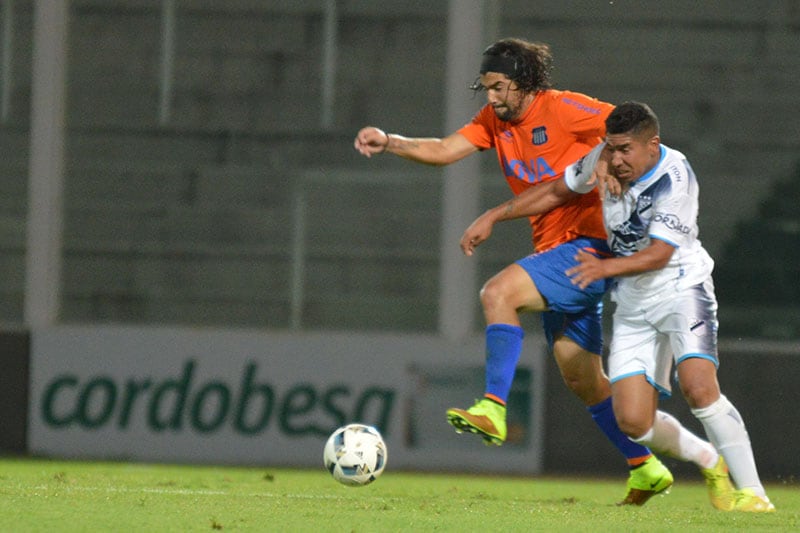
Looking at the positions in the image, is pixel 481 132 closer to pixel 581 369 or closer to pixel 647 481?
pixel 581 369

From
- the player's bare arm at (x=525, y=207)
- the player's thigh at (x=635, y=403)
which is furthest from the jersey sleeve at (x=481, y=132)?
the player's thigh at (x=635, y=403)

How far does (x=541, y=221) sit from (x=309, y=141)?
176 inches

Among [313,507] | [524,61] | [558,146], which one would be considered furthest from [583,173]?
[313,507]

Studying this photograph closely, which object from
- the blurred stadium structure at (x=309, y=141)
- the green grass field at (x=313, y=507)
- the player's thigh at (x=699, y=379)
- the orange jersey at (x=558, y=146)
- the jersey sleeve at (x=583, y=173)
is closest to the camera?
the green grass field at (x=313, y=507)

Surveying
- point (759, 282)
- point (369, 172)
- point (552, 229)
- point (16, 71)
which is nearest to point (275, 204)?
point (369, 172)

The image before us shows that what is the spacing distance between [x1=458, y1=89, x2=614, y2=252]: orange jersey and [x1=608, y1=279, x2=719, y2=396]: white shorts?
369 millimetres

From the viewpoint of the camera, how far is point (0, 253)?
9.94 metres

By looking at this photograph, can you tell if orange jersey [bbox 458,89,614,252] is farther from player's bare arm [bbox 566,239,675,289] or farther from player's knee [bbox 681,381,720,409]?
player's knee [bbox 681,381,720,409]

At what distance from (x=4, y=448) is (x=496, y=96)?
4746 mm

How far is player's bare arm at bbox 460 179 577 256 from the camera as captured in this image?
5559 mm

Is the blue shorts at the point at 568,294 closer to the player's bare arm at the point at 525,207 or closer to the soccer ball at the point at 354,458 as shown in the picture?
the player's bare arm at the point at 525,207

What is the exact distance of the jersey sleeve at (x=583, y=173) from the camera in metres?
5.45

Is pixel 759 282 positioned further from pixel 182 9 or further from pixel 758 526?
pixel 758 526

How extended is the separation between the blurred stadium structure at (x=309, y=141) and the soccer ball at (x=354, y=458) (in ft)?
12.7
